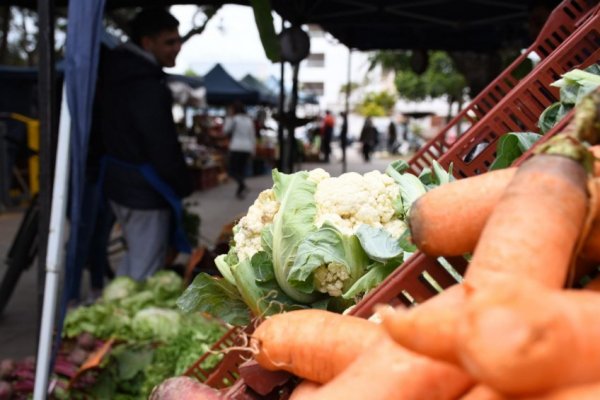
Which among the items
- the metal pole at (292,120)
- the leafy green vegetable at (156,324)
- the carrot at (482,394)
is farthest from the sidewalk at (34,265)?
the carrot at (482,394)

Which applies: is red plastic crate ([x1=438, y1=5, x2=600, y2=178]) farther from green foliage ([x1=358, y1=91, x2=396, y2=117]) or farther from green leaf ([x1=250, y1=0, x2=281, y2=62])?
green foliage ([x1=358, y1=91, x2=396, y2=117])

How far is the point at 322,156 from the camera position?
939 inches

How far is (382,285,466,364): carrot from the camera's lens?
0.93 meters

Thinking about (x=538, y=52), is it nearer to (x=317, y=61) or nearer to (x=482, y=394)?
(x=482, y=394)

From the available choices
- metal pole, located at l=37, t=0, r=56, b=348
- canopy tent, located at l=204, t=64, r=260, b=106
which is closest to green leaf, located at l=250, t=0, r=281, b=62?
metal pole, located at l=37, t=0, r=56, b=348

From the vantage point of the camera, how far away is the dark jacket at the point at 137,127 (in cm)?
420

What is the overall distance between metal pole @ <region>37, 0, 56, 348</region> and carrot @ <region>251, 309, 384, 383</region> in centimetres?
205

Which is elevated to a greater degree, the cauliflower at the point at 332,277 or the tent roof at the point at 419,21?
the tent roof at the point at 419,21

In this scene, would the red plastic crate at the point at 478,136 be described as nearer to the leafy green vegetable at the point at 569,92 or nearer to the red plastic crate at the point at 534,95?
the red plastic crate at the point at 534,95

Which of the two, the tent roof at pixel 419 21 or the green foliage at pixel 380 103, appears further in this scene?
the green foliage at pixel 380 103

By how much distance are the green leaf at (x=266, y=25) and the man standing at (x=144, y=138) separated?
3.22ft

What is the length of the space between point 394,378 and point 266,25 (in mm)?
2623

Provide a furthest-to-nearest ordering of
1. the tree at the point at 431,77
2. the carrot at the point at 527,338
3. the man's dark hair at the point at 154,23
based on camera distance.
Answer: the tree at the point at 431,77, the man's dark hair at the point at 154,23, the carrot at the point at 527,338

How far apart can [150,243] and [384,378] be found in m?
3.63
